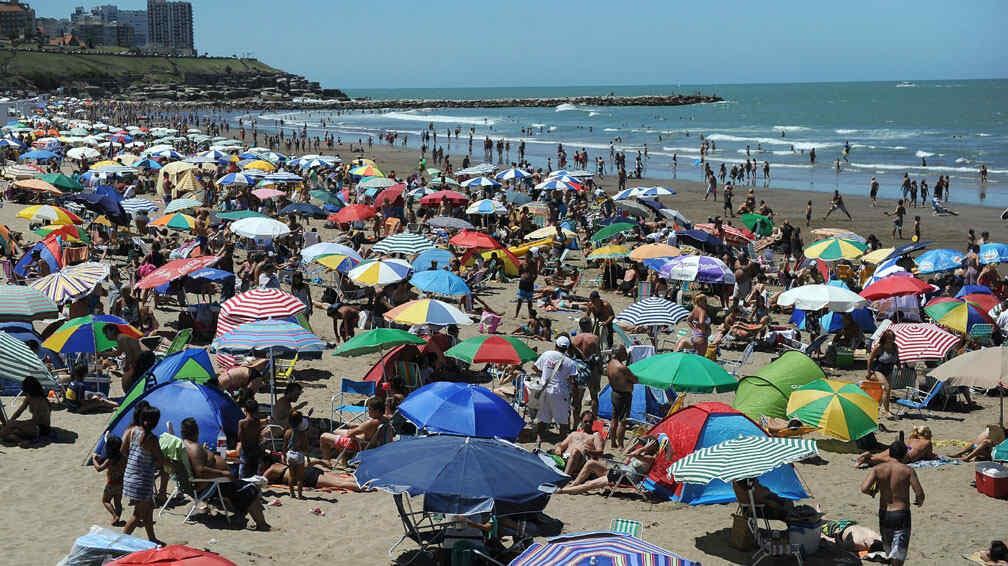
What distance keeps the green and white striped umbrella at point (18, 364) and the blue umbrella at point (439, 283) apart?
5254mm

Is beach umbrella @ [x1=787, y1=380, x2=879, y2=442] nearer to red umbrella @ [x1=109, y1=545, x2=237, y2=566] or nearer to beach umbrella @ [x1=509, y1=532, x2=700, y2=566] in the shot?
beach umbrella @ [x1=509, y1=532, x2=700, y2=566]

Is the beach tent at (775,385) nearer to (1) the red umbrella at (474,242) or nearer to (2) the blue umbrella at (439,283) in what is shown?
(2) the blue umbrella at (439,283)

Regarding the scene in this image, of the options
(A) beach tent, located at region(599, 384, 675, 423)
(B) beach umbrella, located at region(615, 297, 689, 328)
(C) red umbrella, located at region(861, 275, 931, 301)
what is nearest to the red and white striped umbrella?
(C) red umbrella, located at region(861, 275, 931, 301)

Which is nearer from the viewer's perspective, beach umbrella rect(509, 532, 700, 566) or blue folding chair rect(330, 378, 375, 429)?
beach umbrella rect(509, 532, 700, 566)

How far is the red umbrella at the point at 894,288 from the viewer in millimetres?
14578

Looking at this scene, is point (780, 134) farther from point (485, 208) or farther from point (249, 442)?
point (249, 442)

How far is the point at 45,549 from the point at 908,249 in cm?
1494

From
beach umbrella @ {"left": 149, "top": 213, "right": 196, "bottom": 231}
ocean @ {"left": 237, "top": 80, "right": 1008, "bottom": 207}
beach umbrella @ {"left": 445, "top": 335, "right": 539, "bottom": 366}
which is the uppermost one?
ocean @ {"left": 237, "top": 80, "right": 1008, "bottom": 207}

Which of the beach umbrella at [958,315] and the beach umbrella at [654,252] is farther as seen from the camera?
the beach umbrella at [654,252]

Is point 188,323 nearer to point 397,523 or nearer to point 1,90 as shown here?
point 397,523

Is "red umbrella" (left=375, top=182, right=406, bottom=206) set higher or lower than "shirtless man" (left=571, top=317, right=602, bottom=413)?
higher

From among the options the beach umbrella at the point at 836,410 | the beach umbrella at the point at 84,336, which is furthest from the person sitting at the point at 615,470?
the beach umbrella at the point at 84,336

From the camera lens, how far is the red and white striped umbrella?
12.4m

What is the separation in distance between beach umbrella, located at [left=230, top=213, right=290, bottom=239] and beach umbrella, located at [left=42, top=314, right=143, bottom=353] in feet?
20.6
